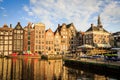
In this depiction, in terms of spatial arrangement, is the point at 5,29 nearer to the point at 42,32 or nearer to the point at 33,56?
the point at 42,32

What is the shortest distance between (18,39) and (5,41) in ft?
20.5

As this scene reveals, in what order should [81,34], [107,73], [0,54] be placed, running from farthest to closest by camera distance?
[81,34], [0,54], [107,73]

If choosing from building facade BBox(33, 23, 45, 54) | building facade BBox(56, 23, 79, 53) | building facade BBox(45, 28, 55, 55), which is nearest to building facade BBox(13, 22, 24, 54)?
building facade BBox(33, 23, 45, 54)

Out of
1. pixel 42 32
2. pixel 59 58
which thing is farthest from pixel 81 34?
pixel 59 58

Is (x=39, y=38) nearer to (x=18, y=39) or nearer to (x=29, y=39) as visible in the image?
(x=29, y=39)

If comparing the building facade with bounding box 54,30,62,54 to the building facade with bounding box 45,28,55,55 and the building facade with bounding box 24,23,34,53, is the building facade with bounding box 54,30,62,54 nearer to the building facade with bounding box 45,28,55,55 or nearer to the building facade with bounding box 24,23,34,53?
the building facade with bounding box 45,28,55,55

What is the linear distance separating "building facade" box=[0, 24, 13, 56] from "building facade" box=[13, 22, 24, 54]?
1962 mm

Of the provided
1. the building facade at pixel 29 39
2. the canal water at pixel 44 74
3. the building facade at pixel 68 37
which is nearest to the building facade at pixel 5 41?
the building facade at pixel 29 39

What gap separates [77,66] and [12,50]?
5088 centimetres

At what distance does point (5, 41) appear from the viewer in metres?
86.0

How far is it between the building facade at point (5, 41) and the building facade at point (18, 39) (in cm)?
196

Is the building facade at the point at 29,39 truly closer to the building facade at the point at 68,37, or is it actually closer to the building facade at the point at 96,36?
the building facade at the point at 68,37

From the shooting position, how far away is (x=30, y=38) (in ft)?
286

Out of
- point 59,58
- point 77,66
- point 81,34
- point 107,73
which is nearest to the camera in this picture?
point 107,73
